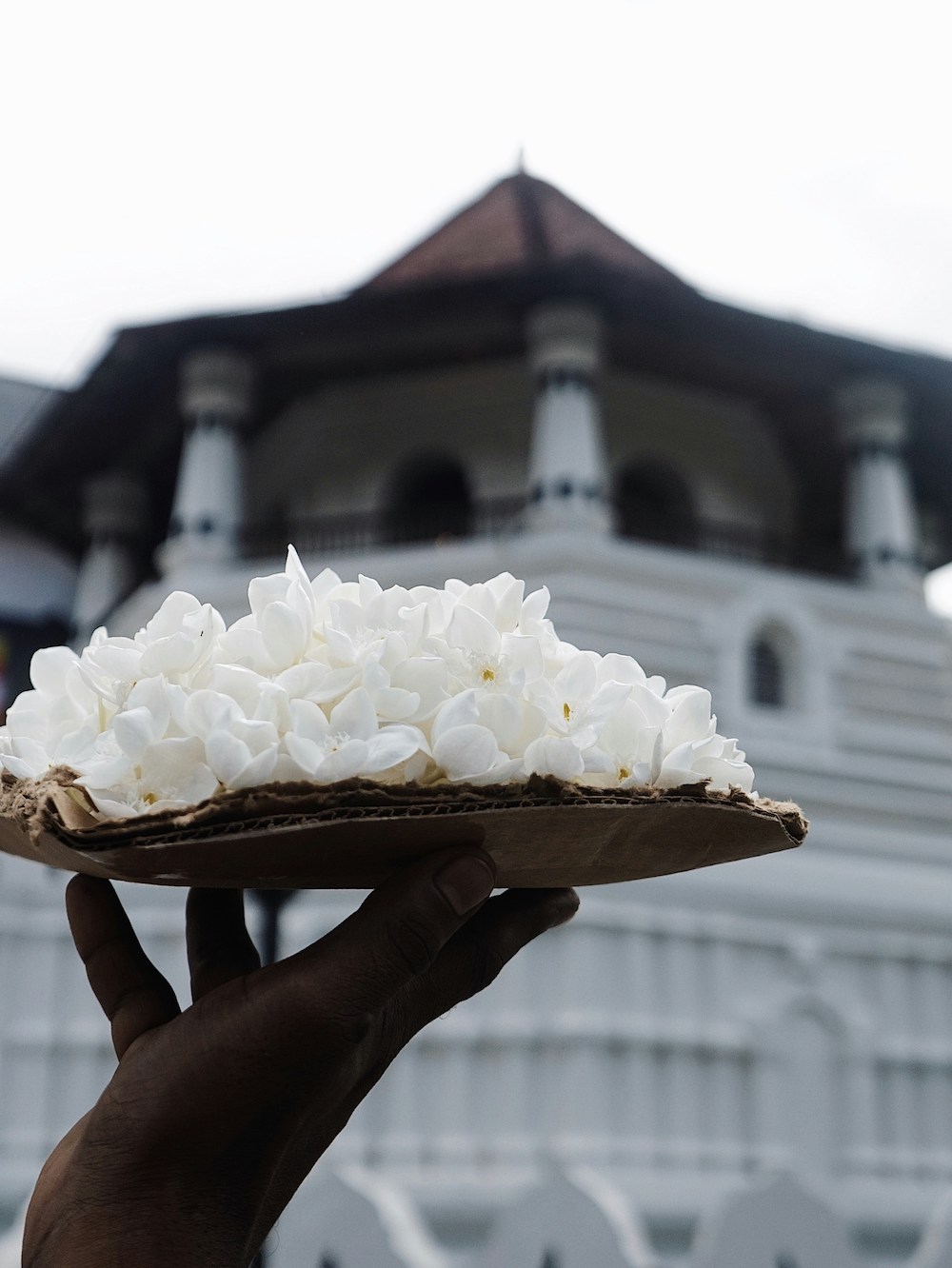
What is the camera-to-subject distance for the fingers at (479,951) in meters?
1.27

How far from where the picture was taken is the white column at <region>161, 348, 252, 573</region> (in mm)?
10164

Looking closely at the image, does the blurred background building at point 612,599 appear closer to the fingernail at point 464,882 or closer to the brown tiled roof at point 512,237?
the brown tiled roof at point 512,237

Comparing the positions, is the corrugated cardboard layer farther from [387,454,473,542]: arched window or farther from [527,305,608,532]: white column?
[387,454,473,542]: arched window

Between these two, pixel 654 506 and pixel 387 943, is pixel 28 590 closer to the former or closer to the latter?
pixel 654 506

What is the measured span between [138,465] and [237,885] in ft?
37.8

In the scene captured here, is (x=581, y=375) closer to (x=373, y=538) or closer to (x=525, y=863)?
(x=373, y=538)

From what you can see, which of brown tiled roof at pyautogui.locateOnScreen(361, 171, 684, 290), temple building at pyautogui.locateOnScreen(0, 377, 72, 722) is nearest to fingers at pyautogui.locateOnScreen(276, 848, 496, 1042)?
brown tiled roof at pyautogui.locateOnScreen(361, 171, 684, 290)

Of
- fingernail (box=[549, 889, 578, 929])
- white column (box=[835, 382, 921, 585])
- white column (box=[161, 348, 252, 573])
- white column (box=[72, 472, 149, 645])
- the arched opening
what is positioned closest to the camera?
fingernail (box=[549, 889, 578, 929])

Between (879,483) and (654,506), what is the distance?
5.83ft

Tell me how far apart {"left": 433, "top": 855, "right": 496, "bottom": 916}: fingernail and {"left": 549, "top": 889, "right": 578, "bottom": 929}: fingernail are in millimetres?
257

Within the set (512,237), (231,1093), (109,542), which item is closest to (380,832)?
(231,1093)

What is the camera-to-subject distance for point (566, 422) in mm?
9492

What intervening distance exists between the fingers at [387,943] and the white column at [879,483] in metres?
9.90

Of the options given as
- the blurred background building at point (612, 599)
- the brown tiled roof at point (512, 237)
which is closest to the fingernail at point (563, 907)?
the blurred background building at point (612, 599)
